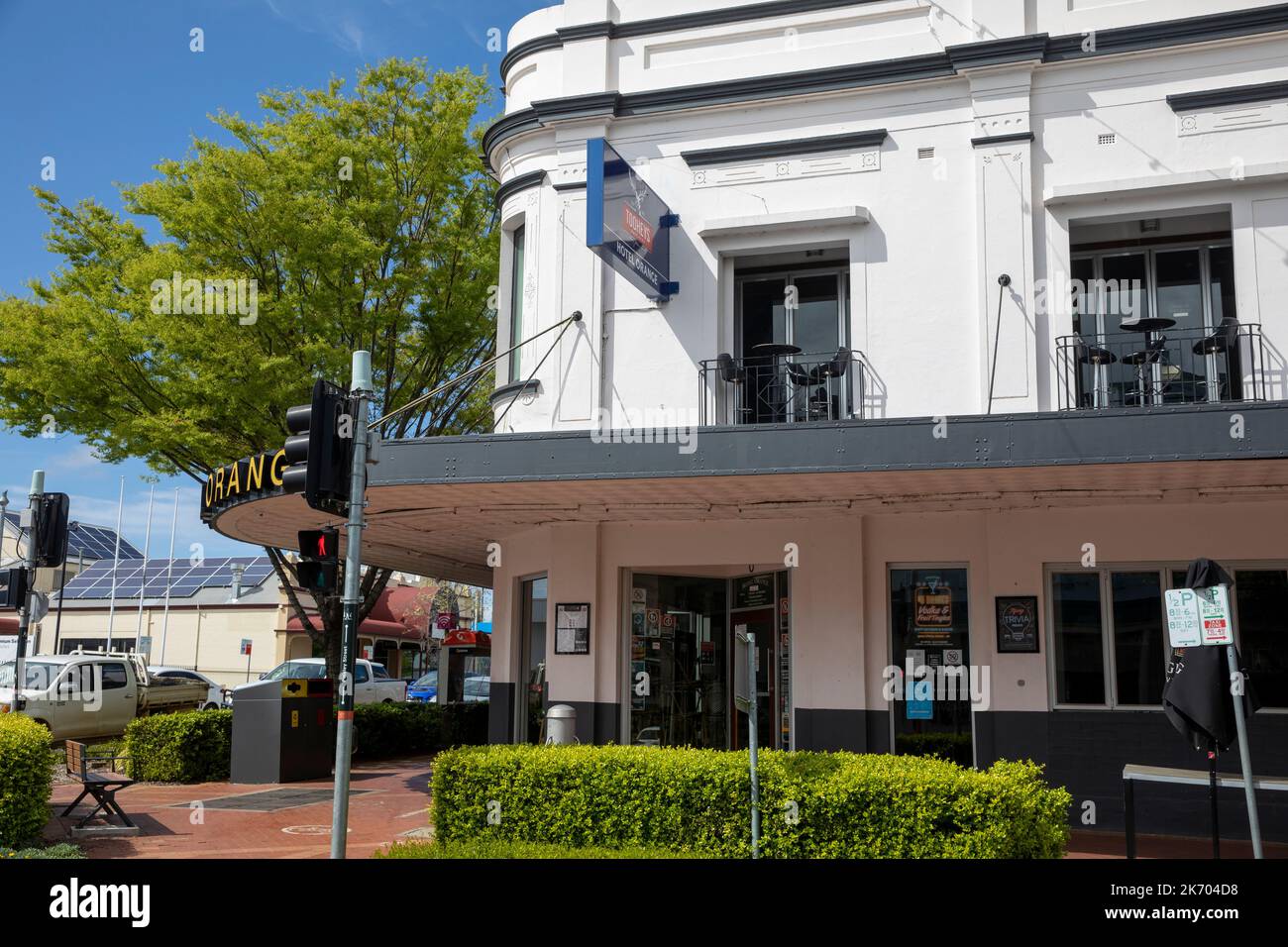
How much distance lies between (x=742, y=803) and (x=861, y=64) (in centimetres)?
909

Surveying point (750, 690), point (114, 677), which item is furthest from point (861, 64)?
point (114, 677)

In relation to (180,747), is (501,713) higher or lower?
higher

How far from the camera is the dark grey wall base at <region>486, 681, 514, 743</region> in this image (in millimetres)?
14992

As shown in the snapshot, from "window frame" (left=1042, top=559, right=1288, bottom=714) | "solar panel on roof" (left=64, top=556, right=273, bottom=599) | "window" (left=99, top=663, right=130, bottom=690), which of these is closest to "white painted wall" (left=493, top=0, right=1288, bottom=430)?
"window frame" (left=1042, top=559, right=1288, bottom=714)

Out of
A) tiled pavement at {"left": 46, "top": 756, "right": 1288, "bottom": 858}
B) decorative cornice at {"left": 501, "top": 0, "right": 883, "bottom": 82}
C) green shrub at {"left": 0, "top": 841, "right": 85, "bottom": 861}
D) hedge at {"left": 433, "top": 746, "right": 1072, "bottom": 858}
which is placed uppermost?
decorative cornice at {"left": 501, "top": 0, "right": 883, "bottom": 82}

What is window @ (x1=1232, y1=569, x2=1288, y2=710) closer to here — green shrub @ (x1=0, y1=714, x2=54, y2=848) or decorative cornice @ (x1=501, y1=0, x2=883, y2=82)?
decorative cornice @ (x1=501, y1=0, x2=883, y2=82)

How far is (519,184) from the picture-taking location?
15.1 meters

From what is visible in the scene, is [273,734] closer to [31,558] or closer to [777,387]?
A: [31,558]

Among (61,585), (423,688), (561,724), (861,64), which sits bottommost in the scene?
(423,688)

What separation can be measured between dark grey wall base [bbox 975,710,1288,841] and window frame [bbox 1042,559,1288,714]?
0.12m

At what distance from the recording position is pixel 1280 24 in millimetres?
12453

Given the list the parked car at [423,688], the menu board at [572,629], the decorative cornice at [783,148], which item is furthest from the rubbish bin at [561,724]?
the parked car at [423,688]
